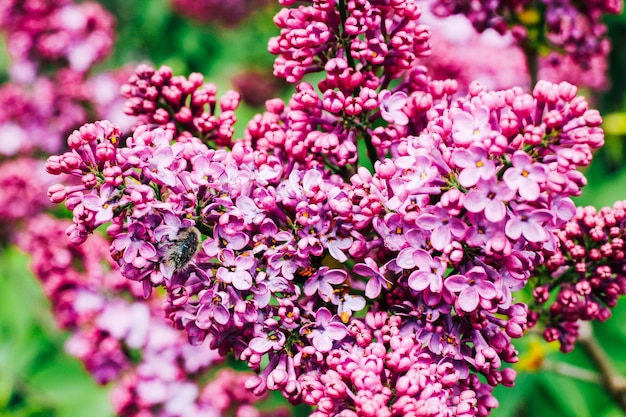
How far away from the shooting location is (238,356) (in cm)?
158

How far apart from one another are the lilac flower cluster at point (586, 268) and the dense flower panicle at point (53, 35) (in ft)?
9.16

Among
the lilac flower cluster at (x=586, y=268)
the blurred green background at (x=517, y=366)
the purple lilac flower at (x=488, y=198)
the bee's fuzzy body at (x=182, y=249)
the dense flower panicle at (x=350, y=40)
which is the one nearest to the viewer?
the purple lilac flower at (x=488, y=198)

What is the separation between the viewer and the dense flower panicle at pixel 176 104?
67.2 inches

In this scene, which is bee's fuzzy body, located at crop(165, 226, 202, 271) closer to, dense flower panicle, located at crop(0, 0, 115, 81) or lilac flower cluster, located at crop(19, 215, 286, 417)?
lilac flower cluster, located at crop(19, 215, 286, 417)

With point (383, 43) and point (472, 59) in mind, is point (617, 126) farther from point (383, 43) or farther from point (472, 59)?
point (383, 43)

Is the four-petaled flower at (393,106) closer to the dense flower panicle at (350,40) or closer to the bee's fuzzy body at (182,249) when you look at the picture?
the dense flower panicle at (350,40)

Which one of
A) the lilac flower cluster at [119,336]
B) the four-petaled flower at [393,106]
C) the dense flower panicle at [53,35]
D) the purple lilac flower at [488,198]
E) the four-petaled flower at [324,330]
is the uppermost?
the purple lilac flower at [488,198]

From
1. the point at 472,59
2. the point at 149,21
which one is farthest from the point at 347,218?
the point at 149,21

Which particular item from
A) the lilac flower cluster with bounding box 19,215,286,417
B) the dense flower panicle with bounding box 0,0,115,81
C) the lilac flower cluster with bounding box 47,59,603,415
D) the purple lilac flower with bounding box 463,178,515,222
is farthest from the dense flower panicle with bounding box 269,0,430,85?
the dense flower panicle with bounding box 0,0,115,81

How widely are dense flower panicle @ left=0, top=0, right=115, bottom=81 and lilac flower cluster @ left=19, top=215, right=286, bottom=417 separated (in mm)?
1207

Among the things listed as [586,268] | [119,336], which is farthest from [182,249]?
[119,336]

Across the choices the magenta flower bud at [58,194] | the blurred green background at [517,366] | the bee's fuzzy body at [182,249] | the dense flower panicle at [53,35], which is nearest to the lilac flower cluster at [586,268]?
the blurred green background at [517,366]

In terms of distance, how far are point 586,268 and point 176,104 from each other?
1.10 m

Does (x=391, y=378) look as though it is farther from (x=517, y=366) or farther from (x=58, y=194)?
(x=517, y=366)
